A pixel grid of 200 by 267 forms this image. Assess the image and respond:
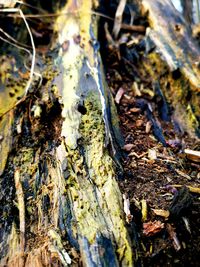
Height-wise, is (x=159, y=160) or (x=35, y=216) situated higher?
(x=159, y=160)

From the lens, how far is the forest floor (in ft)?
5.76

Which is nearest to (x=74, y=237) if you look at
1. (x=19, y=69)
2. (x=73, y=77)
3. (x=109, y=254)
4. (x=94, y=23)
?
(x=109, y=254)

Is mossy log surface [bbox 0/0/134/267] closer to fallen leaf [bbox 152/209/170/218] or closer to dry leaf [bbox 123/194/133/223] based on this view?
dry leaf [bbox 123/194/133/223]


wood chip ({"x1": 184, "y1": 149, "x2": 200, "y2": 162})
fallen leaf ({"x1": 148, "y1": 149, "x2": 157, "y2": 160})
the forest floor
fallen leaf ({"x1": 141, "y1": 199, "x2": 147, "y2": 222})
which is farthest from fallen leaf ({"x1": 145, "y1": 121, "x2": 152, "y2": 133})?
fallen leaf ({"x1": 141, "y1": 199, "x2": 147, "y2": 222})

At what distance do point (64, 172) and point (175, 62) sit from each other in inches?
75.8

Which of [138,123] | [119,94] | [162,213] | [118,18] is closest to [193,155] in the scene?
[138,123]

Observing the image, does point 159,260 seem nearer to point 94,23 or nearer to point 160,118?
point 160,118

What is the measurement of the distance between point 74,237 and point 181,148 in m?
1.43

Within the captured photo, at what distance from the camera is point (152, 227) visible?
1.84m

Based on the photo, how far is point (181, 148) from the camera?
8.96 feet

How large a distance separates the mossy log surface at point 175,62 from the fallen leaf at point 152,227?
1.40 m

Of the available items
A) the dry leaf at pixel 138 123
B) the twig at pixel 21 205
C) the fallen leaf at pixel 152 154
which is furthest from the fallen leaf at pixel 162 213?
the dry leaf at pixel 138 123

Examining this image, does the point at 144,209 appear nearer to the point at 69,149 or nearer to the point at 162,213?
the point at 162,213

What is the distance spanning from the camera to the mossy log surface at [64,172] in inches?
69.4
